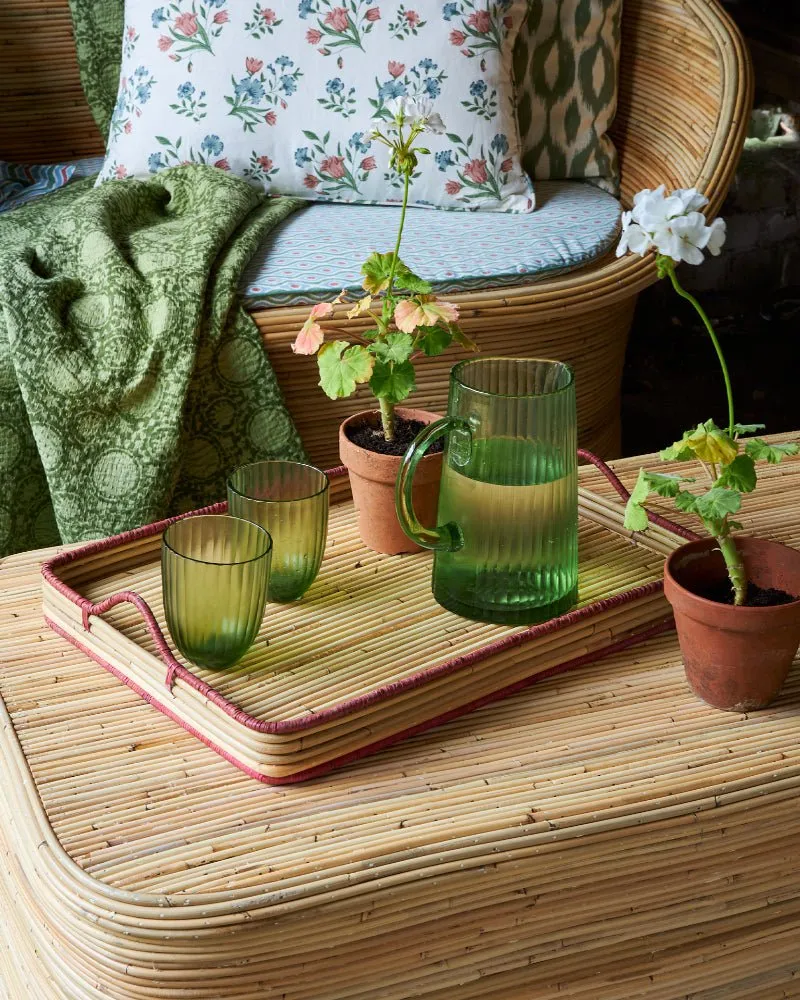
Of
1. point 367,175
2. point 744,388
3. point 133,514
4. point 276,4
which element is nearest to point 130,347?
point 133,514

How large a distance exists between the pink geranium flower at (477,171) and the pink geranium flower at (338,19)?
280 mm

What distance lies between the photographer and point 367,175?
6.19ft

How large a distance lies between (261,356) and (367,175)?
1.54 ft

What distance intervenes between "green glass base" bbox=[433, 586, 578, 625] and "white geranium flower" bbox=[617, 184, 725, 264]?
301mm

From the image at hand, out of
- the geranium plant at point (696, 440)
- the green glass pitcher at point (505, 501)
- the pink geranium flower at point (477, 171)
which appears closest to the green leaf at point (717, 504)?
the geranium plant at point (696, 440)

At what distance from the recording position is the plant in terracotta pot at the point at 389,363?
100cm

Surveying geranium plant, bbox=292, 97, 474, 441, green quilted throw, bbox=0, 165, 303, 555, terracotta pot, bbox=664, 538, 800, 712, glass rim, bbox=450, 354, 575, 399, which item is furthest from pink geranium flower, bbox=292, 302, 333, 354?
green quilted throw, bbox=0, 165, 303, 555

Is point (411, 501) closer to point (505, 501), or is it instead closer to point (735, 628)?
point (505, 501)

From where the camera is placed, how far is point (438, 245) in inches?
68.1

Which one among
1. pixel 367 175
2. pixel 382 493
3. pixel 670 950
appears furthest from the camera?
pixel 367 175

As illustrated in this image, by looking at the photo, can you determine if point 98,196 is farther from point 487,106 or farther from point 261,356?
point 487,106

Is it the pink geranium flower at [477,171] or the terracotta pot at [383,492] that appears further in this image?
the pink geranium flower at [477,171]

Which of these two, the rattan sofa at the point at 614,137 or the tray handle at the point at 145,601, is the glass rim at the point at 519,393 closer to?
the tray handle at the point at 145,601

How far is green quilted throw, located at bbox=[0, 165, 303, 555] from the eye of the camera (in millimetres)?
1523
